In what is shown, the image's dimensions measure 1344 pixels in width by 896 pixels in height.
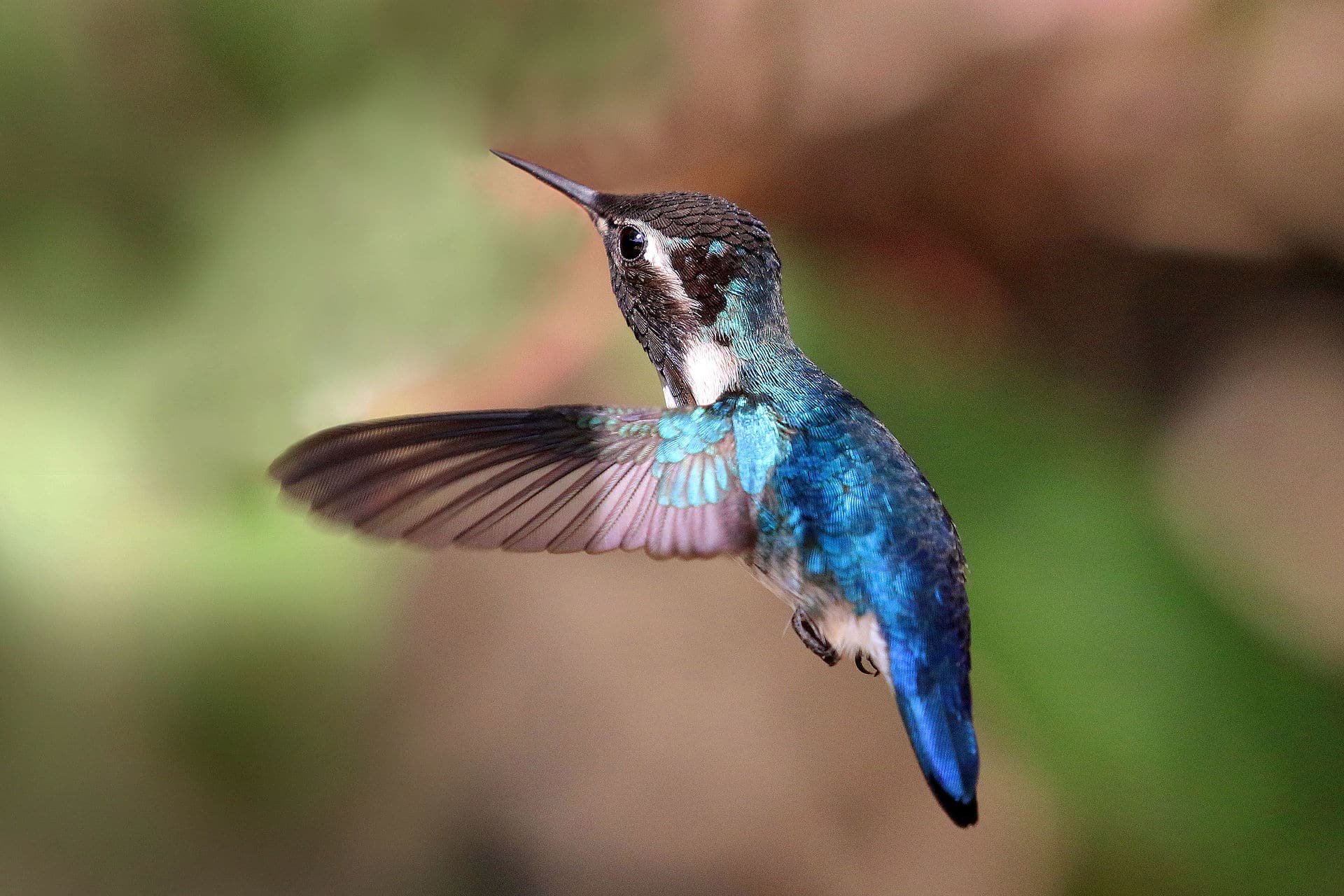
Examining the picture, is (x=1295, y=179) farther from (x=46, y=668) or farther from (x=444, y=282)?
(x=46, y=668)

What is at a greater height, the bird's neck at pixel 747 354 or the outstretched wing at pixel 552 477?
the bird's neck at pixel 747 354

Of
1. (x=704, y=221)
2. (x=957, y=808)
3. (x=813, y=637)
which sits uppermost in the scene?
(x=704, y=221)

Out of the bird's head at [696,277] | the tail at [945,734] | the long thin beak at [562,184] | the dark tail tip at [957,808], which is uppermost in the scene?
the long thin beak at [562,184]

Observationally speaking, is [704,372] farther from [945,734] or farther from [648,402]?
[648,402]

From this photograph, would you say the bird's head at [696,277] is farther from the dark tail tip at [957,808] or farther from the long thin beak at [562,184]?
the dark tail tip at [957,808]

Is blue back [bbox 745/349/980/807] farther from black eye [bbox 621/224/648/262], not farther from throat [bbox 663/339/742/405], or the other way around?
black eye [bbox 621/224/648/262]

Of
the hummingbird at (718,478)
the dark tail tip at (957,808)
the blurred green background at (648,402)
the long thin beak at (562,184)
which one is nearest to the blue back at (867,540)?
the hummingbird at (718,478)

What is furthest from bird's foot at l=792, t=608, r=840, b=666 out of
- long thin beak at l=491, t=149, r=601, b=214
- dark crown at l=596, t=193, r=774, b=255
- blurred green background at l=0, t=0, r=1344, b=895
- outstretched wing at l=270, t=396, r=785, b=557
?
blurred green background at l=0, t=0, r=1344, b=895

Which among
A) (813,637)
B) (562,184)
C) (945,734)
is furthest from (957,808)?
(562,184)

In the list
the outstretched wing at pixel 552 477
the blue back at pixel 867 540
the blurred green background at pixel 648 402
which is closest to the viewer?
the outstretched wing at pixel 552 477

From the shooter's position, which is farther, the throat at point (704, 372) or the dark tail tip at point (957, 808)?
the throat at point (704, 372)
